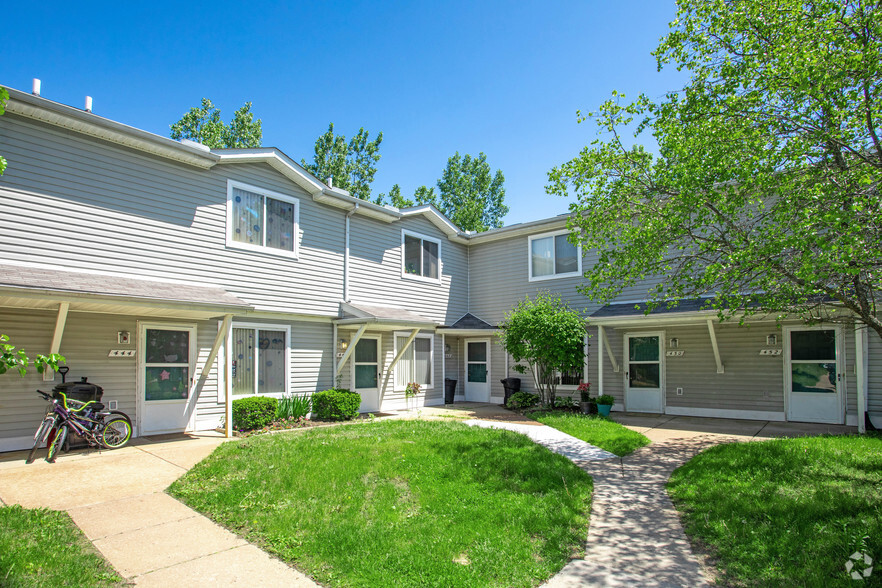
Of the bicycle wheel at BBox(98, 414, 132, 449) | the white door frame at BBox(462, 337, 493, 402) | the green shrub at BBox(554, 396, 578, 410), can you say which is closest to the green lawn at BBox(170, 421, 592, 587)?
the bicycle wheel at BBox(98, 414, 132, 449)

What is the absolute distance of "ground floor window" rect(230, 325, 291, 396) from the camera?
10898 mm

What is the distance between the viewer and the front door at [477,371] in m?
16.3

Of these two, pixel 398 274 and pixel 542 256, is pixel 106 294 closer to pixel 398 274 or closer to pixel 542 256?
pixel 398 274

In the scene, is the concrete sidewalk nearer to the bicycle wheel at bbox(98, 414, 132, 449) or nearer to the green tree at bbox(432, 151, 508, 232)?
the bicycle wheel at bbox(98, 414, 132, 449)

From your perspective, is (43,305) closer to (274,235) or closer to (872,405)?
(274,235)

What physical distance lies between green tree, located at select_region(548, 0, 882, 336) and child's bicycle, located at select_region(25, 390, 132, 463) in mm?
8651

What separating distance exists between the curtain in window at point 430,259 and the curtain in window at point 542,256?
3.11 m

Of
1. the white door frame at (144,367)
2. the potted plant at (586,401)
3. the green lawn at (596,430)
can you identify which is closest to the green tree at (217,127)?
the white door frame at (144,367)

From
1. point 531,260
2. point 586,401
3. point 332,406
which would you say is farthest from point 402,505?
point 531,260

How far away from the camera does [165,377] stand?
9742mm

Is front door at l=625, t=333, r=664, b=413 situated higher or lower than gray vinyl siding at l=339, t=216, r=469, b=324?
lower

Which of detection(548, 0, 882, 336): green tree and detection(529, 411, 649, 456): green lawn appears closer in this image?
detection(548, 0, 882, 336): green tree

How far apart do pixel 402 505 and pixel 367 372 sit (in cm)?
862

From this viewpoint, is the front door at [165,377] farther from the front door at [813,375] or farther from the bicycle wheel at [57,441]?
the front door at [813,375]
